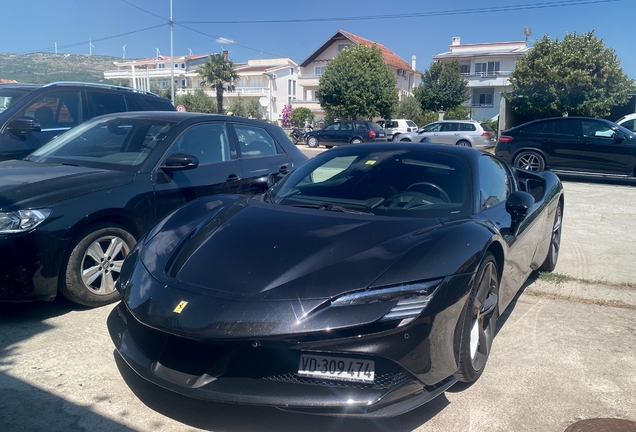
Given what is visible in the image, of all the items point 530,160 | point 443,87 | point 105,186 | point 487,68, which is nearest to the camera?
point 105,186

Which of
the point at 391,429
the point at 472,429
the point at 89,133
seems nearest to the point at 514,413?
the point at 472,429

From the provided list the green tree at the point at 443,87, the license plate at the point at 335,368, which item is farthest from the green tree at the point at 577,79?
the license plate at the point at 335,368

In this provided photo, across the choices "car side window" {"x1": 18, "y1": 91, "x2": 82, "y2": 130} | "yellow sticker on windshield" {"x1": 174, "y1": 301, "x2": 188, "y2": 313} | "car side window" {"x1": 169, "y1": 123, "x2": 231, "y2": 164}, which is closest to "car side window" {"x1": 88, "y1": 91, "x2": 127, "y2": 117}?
"car side window" {"x1": 18, "y1": 91, "x2": 82, "y2": 130}

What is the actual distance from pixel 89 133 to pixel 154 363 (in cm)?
344

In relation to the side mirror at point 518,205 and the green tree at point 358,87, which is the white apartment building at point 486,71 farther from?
the side mirror at point 518,205

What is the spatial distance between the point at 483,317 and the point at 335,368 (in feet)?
4.06

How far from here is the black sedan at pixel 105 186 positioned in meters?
3.57

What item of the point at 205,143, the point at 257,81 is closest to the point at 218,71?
the point at 257,81

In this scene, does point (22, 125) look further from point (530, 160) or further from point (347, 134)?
point (347, 134)

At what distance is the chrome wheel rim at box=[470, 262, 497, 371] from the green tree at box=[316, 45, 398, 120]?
39.9 metres

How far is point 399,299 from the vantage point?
94.0 inches

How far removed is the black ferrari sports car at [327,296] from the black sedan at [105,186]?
0.82m

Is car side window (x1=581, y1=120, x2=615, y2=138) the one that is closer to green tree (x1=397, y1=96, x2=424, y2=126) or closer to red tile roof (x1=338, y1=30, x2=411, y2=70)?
green tree (x1=397, y1=96, x2=424, y2=126)

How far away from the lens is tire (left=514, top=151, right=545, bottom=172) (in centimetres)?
1354
